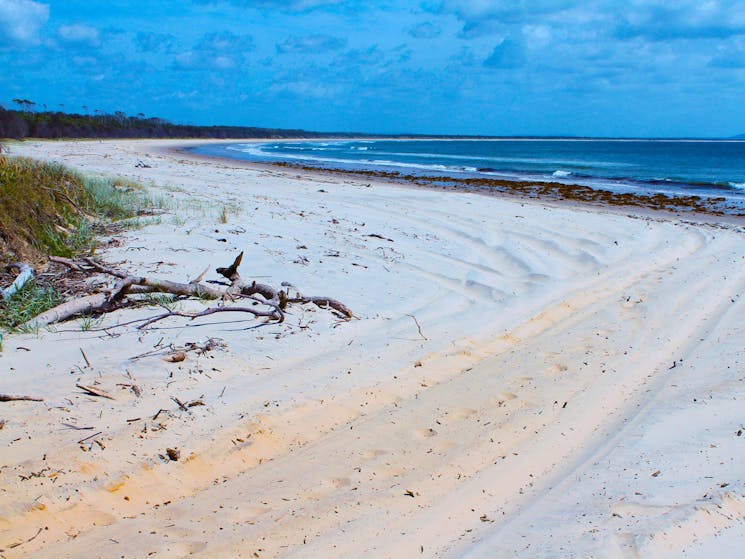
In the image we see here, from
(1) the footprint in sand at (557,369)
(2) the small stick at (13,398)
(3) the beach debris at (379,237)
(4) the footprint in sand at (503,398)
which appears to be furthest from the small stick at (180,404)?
(3) the beach debris at (379,237)

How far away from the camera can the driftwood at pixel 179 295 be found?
4516 mm

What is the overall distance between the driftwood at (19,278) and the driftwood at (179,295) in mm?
223

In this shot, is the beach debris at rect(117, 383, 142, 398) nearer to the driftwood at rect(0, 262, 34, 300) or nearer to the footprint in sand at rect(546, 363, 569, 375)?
the driftwood at rect(0, 262, 34, 300)

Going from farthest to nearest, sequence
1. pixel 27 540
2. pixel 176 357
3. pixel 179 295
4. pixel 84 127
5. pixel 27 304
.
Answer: pixel 84 127 < pixel 179 295 < pixel 27 304 < pixel 176 357 < pixel 27 540

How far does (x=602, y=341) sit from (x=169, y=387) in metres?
3.42

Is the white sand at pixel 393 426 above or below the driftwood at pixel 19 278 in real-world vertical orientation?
below

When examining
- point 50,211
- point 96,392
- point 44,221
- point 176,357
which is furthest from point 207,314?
point 50,211

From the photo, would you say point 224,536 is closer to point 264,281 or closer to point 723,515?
point 723,515

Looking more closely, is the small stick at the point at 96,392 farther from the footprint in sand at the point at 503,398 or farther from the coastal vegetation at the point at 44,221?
the footprint in sand at the point at 503,398

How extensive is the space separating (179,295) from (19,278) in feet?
4.11

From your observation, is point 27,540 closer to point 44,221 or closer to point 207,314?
point 207,314

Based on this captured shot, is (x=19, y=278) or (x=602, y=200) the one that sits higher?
(x=19, y=278)

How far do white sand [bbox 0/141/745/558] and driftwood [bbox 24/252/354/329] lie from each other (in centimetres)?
13

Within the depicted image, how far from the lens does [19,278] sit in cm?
492
